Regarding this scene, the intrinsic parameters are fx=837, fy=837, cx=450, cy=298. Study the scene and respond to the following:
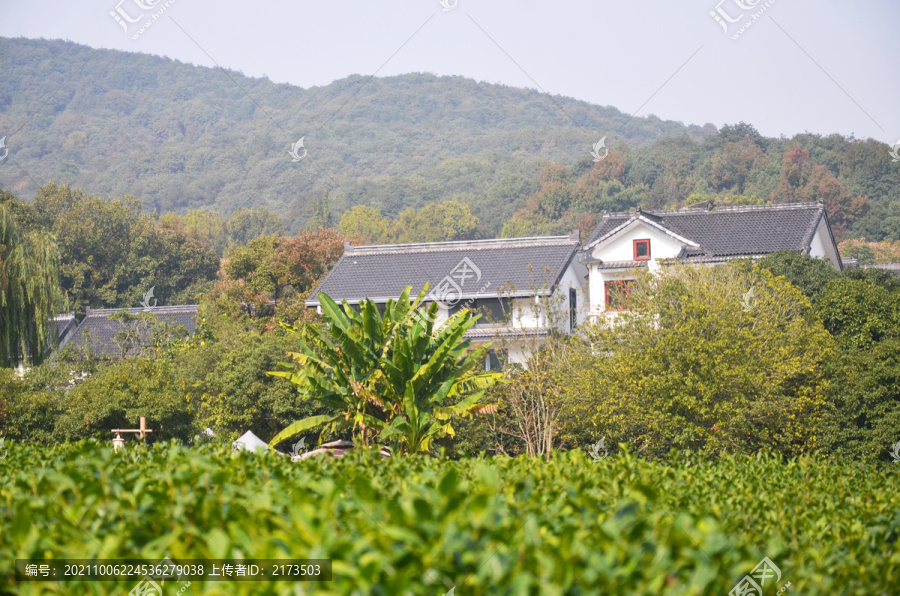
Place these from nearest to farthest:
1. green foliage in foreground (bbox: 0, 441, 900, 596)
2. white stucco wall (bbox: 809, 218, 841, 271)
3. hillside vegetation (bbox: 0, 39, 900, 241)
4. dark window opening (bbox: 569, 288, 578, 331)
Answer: green foliage in foreground (bbox: 0, 441, 900, 596) < white stucco wall (bbox: 809, 218, 841, 271) < dark window opening (bbox: 569, 288, 578, 331) < hillside vegetation (bbox: 0, 39, 900, 241)

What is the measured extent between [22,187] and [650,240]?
77.3 metres

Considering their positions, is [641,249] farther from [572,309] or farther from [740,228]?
[740,228]

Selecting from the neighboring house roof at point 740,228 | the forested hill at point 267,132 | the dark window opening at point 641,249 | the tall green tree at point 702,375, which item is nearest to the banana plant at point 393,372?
the tall green tree at point 702,375

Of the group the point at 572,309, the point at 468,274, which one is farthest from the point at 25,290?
the point at 572,309

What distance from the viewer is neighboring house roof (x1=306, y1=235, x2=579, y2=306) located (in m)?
30.0

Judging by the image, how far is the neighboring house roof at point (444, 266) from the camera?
98.6 ft

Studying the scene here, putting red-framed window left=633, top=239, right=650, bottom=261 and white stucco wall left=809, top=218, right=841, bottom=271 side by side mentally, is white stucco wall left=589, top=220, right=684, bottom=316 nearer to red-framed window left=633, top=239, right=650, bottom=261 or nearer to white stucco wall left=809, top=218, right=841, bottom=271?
red-framed window left=633, top=239, right=650, bottom=261

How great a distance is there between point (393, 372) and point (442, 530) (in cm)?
1142

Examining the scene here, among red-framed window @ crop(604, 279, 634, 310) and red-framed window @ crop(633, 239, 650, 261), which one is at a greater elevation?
red-framed window @ crop(633, 239, 650, 261)

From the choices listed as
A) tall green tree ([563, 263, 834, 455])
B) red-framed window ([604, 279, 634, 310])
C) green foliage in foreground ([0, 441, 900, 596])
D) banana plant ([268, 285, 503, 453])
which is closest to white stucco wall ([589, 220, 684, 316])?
red-framed window ([604, 279, 634, 310])

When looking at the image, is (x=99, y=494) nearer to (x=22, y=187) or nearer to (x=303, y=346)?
(x=303, y=346)

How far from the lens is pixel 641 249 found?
29.3 meters

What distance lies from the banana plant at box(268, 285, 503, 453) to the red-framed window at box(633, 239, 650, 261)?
49.9ft

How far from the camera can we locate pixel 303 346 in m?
14.8
